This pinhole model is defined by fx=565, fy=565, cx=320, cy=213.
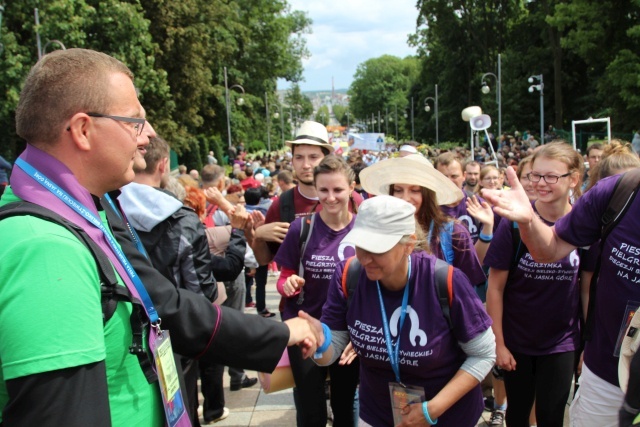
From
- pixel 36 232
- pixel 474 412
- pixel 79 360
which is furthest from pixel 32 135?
pixel 474 412

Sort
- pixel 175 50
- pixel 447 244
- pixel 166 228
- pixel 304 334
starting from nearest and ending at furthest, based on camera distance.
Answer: pixel 304 334 → pixel 166 228 → pixel 447 244 → pixel 175 50

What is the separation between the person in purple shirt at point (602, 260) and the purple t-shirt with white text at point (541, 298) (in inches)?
22.1

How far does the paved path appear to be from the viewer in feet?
15.7

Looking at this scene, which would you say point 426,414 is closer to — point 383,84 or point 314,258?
point 314,258

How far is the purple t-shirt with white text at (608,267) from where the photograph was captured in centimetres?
252

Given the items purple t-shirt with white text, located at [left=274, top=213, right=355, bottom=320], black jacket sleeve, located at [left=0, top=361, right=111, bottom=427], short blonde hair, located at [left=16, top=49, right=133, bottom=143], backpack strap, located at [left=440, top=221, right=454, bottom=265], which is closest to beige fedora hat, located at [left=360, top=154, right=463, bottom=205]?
backpack strap, located at [left=440, top=221, right=454, bottom=265]

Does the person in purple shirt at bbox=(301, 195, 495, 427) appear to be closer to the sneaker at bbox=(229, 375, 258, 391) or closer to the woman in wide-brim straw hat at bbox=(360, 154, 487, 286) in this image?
the woman in wide-brim straw hat at bbox=(360, 154, 487, 286)

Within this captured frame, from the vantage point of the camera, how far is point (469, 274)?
11.9ft

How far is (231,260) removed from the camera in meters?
4.05

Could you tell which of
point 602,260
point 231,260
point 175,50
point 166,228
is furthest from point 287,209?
point 175,50

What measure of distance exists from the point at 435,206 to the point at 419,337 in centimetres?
137

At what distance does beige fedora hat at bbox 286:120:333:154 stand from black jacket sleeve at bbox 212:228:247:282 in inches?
36.2

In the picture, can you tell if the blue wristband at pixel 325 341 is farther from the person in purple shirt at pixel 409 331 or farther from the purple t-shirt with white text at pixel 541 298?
the purple t-shirt with white text at pixel 541 298

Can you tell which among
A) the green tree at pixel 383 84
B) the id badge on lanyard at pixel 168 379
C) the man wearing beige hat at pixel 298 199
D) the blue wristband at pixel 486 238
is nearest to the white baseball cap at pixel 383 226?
the id badge on lanyard at pixel 168 379
